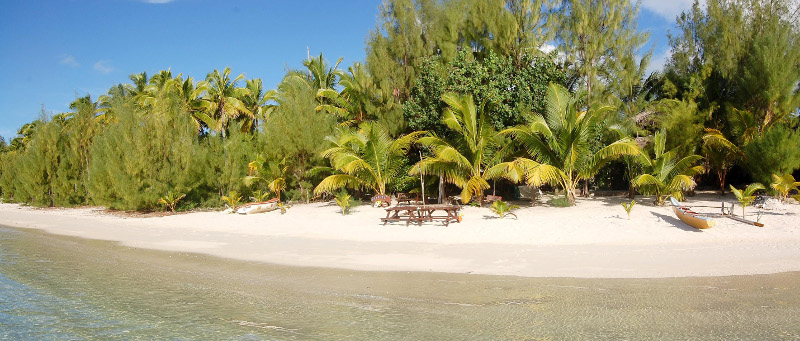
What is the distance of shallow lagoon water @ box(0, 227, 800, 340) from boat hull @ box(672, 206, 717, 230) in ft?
9.59

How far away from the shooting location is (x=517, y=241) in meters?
11.2

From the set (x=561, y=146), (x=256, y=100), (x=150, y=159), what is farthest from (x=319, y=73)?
(x=561, y=146)

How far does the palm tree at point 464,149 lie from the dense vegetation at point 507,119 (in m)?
0.06

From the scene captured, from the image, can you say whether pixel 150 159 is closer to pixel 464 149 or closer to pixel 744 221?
pixel 464 149

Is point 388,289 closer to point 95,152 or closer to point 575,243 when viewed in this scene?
point 575,243

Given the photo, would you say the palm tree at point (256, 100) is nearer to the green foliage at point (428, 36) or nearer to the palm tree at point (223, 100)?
the palm tree at point (223, 100)

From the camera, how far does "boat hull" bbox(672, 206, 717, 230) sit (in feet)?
35.4

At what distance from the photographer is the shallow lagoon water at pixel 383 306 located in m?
5.88

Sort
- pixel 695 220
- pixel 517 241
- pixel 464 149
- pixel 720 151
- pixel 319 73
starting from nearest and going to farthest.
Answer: pixel 695 220, pixel 517 241, pixel 464 149, pixel 720 151, pixel 319 73

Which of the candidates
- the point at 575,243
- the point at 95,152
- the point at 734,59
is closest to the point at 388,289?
the point at 575,243

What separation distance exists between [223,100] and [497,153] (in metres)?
20.0

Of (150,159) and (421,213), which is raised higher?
(150,159)

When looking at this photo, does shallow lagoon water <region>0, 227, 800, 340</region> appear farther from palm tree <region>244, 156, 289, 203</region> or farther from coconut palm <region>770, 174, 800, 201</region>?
palm tree <region>244, 156, 289, 203</region>

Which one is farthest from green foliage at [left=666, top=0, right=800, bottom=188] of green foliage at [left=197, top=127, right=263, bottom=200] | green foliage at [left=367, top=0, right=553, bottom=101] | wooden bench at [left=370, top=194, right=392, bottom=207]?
green foliage at [left=197, top=127, right=263, bottom=200]
